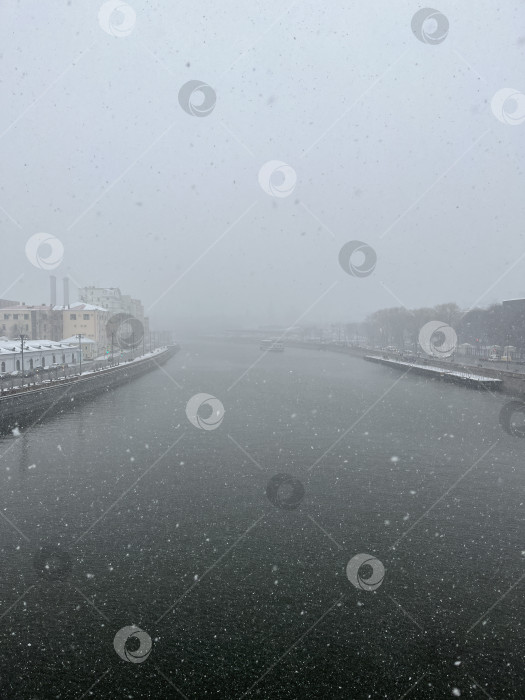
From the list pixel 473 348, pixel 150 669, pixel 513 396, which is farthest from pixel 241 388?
pixel 473 348

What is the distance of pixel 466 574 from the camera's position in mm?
8586

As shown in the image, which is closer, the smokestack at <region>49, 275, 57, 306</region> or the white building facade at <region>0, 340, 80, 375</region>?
the white building facade at <region>0, 340, 80, 375</region>

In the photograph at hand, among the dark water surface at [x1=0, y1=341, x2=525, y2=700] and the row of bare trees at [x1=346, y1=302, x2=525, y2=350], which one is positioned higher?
the row of bare trees at [x1=346, y1=302, x2=525, y2=350]

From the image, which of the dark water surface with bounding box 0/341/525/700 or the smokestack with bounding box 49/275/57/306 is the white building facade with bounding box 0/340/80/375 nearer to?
the dark water surface with bounding box 0/341/525/700

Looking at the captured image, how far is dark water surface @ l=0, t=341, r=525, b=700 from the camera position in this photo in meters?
6.28

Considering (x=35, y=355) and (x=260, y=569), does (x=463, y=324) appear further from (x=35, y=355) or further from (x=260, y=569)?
(x=260, y=569)

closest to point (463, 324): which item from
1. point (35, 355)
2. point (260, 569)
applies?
point (35, 355)

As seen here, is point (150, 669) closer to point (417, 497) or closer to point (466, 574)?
point (466, 574)

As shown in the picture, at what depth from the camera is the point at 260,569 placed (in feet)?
Answer: 28.9

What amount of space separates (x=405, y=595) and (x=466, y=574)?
4.77 ft

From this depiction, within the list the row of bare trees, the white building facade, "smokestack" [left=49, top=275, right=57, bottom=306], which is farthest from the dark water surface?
"smokestack" [left=49, top=275, right=57, bottom=306]

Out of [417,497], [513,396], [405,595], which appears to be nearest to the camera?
[405,595]

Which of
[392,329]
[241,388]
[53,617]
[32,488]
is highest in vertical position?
[392,329]

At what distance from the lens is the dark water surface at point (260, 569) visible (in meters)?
6.28
